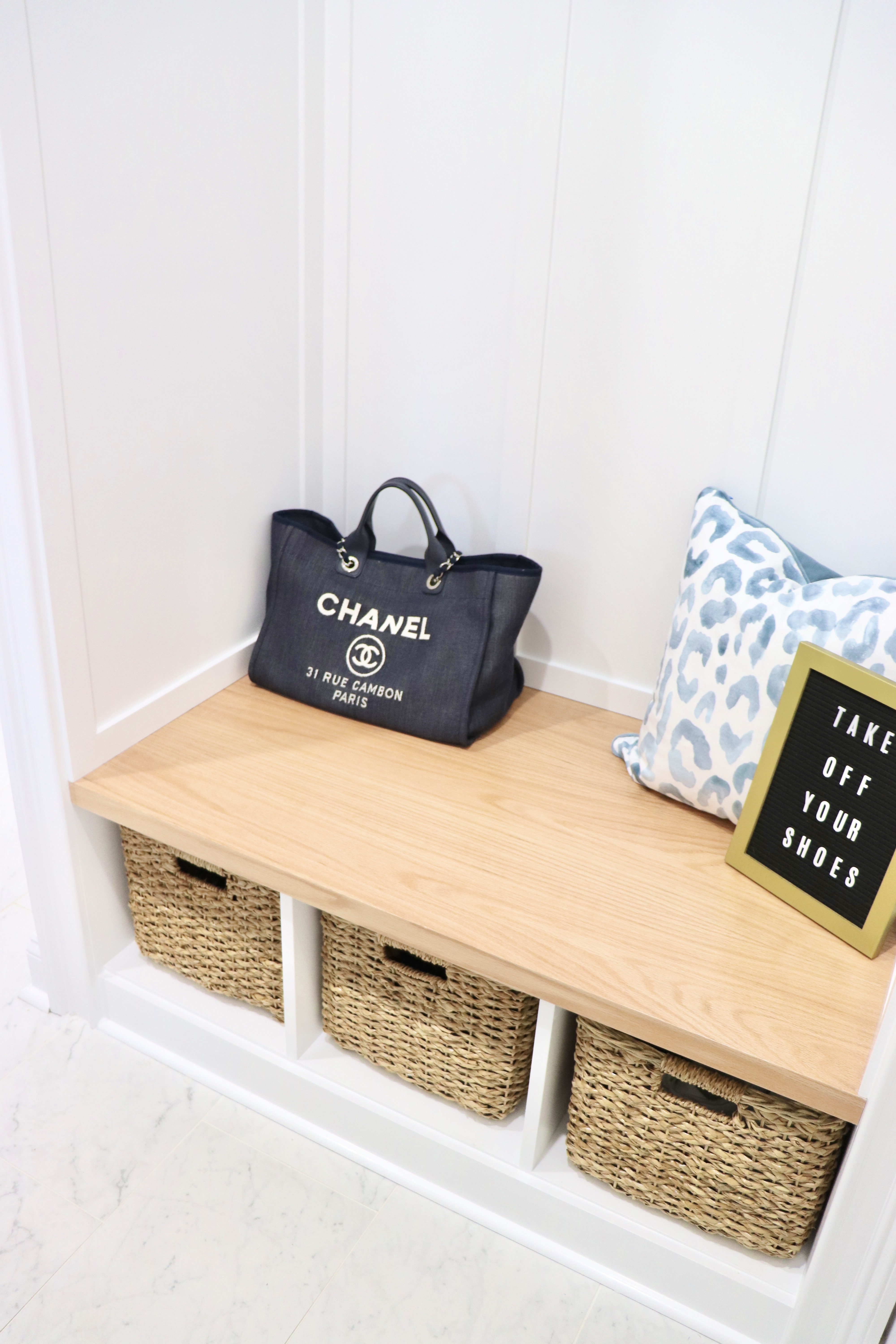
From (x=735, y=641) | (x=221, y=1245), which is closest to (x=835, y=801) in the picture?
(x=735, y=641)

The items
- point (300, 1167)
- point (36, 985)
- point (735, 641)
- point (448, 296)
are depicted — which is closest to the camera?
point (735, 641)

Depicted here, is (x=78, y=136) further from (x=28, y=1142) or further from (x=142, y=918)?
(x=28, y=1142)

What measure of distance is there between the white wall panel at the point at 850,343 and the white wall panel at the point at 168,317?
2.41 ft

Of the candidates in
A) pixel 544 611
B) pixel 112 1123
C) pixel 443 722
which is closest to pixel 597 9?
pixel 544 611

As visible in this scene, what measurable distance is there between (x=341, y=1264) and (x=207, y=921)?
0.48 metres

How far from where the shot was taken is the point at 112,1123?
144cm

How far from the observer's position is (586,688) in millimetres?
1660

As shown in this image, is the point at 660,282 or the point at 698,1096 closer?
the point at 698,1096

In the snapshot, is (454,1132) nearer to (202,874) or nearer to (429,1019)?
(429,1019)

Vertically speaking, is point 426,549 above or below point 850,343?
below

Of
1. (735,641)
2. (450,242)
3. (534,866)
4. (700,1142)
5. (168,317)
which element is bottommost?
(700,1142)

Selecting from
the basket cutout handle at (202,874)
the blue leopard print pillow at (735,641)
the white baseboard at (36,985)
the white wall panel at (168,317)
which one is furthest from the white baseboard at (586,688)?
the white baseboard at (36,985)

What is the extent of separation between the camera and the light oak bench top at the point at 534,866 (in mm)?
1116

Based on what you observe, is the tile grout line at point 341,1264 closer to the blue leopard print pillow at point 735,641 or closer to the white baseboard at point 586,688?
the blue leopard print pillow at point 735,641
